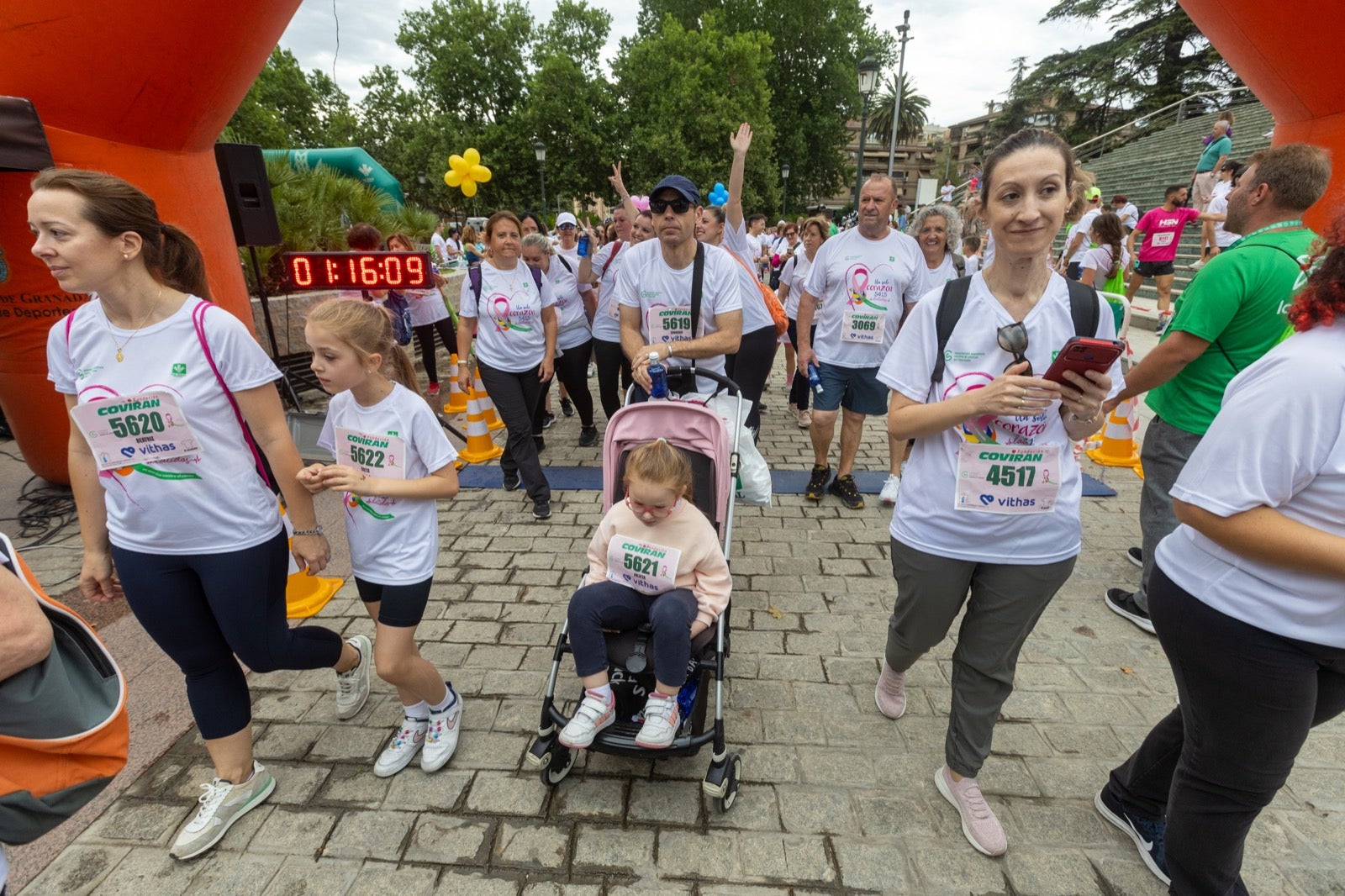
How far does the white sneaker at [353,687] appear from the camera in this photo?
279 cm

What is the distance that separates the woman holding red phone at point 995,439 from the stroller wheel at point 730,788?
2.69 ft

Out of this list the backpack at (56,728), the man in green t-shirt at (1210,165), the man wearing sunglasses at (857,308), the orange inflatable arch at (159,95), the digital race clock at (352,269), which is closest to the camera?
the backpack at (56,728)

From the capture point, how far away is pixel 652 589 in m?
2.43

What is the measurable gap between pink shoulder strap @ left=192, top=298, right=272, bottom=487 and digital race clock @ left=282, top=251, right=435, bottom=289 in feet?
10.4

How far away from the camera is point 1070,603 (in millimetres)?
3686

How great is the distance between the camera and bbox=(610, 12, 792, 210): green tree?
3241 cm

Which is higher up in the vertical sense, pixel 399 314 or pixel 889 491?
pixel 399 314

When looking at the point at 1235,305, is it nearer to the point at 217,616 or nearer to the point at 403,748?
the point at 403,748

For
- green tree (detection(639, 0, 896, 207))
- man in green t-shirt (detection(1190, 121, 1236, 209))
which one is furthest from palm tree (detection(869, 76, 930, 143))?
man in green t-shirt (detection(1190, 121, 1236, 209))

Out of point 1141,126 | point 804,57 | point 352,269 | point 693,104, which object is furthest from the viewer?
point 804,57

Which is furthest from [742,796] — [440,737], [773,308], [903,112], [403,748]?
[903,112]

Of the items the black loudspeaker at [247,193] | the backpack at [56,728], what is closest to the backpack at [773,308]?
the black loudspeaker at [247,193]

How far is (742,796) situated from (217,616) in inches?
80.8

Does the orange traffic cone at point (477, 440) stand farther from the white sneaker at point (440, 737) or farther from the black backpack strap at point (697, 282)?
the white sneaker at point (440, 737)
